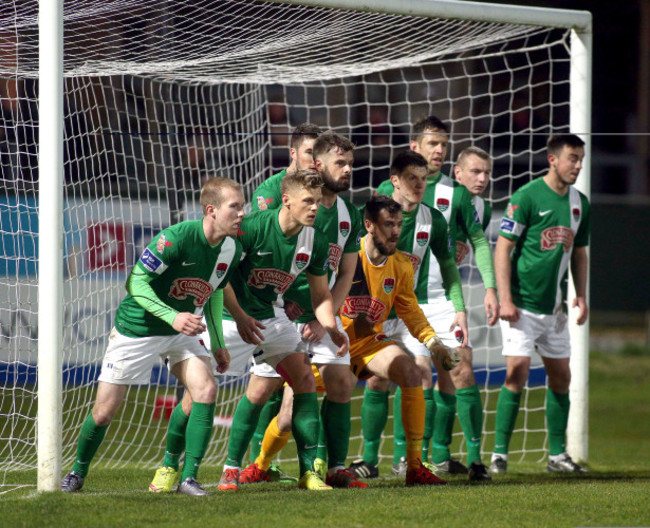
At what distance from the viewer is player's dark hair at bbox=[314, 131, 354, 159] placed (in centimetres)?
539

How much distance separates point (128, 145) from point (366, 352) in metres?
4.19

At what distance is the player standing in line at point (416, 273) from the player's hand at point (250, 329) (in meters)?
1.03

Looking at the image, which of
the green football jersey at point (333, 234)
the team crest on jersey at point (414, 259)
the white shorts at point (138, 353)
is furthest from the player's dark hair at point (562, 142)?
the white shorts at point (138, 353)

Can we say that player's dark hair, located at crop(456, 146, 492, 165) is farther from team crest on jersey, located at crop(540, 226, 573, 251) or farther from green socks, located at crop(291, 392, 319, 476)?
green socks, located at crop(291, 392, 319, 476)

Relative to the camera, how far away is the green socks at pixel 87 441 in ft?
16.8

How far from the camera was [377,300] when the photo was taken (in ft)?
18.6

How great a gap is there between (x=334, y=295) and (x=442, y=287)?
1.26 m

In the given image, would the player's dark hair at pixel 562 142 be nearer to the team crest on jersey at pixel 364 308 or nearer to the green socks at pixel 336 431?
the team crest on jersey at pixel 364 308

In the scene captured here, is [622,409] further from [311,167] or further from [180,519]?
[180,519]

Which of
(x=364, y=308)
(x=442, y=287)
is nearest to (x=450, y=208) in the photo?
(x=442, y=287)

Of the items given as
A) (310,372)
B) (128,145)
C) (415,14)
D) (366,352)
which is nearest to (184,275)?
(310,372)

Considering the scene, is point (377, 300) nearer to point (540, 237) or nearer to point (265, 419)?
point (265, 419)

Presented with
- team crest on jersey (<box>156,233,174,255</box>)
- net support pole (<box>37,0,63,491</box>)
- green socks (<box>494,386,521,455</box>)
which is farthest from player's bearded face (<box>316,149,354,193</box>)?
green socks (<box>494,386,521,455</box>)

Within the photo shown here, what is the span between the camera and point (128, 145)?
9016 mm
